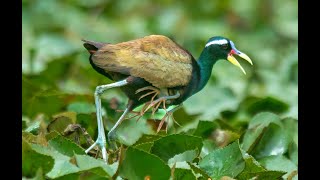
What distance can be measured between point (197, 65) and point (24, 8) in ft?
14.4

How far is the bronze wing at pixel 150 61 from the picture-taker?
3029 mm

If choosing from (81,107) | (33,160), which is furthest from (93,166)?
(81,107)

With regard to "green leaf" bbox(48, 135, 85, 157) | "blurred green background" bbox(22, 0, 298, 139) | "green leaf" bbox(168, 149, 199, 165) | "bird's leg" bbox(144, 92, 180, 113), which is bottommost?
"blurred green background" bbox(22, 0, 298, 139)

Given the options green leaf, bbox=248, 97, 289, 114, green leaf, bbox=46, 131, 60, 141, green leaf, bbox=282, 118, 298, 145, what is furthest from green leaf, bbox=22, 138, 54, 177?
green leaf, bbox=248, 97, 289, 114

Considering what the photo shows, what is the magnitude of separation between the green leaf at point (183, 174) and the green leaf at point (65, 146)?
11.3 inches

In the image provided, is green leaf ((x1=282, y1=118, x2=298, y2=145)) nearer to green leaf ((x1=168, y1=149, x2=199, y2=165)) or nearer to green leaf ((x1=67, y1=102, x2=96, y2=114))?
green leaf ((x1=67, y1=102, x2=96, y2=114))

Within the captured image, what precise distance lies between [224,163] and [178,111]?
1129 millimetres

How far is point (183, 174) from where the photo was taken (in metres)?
2.97

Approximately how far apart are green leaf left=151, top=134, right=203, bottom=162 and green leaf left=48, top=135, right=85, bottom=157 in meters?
0.24

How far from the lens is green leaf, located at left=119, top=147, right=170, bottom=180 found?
2.88 metres

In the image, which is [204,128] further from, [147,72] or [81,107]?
[147,72]

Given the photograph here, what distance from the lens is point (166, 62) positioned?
307 centimetres
